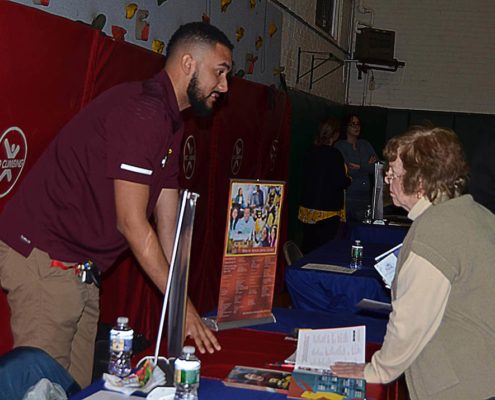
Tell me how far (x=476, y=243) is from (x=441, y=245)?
0.35 ft

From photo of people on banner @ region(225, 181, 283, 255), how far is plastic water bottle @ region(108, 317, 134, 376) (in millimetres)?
588

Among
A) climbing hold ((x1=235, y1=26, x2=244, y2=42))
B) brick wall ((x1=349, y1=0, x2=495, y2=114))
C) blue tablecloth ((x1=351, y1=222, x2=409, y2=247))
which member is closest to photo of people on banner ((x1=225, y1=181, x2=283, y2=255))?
blue tablecloth ((x1=351, y1=222, x2=409, y2=247))

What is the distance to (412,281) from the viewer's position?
141 cm

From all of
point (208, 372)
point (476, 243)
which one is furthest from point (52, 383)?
point (476, 243)

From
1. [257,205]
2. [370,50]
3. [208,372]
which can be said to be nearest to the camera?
[208,372]

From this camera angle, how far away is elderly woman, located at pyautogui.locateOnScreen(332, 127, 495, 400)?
1402mm

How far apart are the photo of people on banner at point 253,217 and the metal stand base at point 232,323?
236 millimetres

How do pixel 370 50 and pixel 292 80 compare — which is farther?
pixel 370 50

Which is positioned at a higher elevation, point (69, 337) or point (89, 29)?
point (89, 29)

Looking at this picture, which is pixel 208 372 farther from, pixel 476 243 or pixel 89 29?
pixel 89 29

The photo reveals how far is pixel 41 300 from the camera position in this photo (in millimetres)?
1785

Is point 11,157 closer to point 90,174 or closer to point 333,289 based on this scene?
point 90,174

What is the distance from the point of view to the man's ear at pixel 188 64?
6.15 ft

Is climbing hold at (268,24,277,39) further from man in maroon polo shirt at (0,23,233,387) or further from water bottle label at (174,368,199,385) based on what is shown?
water bottle label at (174,368,199,385)
